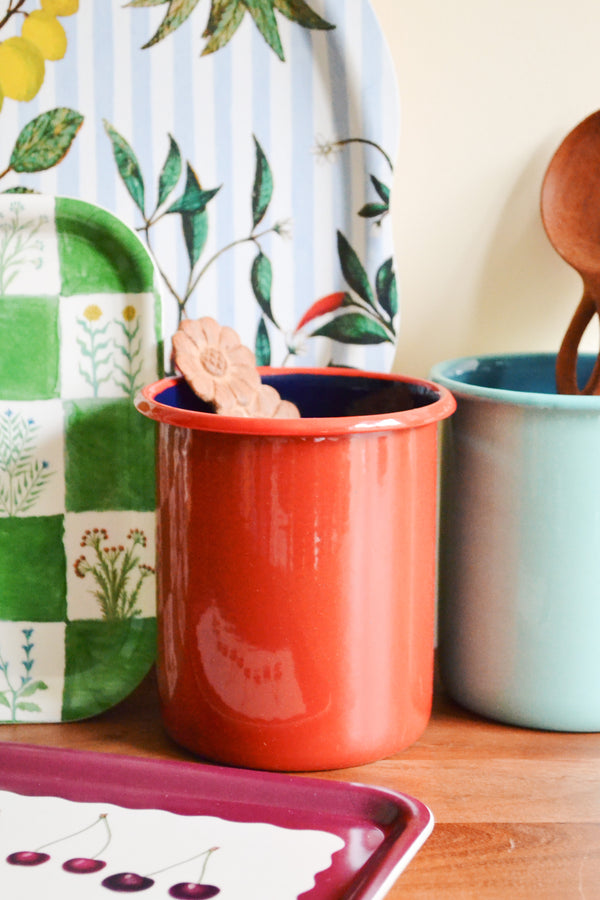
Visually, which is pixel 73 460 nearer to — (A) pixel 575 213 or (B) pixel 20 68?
(B) pixel 20 68

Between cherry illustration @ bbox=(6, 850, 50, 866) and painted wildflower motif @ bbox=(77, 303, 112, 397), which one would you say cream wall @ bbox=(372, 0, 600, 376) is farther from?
cherry illustration @ bbox=(6, 850, 50, 866)

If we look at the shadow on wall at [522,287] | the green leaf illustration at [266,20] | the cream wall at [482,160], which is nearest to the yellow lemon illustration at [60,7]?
the green leaf illustration at [266,20]

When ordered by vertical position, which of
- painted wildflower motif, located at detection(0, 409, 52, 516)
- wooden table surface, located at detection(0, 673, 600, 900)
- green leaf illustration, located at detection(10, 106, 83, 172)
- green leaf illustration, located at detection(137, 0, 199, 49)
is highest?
green leaf illustration, located at detection(137, 0, 199, 49)

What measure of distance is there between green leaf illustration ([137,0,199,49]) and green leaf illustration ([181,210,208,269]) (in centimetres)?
11

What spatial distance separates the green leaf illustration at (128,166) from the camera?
0.60 metres

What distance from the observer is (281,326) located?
24.8 inches

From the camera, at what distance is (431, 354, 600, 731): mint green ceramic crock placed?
1.73ft

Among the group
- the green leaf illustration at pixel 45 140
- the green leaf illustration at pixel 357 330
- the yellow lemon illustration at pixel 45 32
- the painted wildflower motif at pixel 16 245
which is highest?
the yellow lemon illustration at pixel 45 32

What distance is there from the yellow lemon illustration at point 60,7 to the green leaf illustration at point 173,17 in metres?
0.05

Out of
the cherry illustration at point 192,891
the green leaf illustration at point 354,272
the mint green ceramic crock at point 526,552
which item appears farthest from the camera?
the green leaf illustration at point 354,272

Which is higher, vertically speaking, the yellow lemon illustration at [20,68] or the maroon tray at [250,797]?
the yellow lemon illustration at [20,68]

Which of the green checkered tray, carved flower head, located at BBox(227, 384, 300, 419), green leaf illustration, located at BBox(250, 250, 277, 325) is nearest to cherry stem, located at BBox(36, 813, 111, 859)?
the green checkered tray

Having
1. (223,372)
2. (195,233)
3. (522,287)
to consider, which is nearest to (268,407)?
(223,372)

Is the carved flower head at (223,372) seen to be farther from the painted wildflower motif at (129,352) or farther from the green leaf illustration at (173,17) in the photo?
the green leaf illustration at (173,17)
